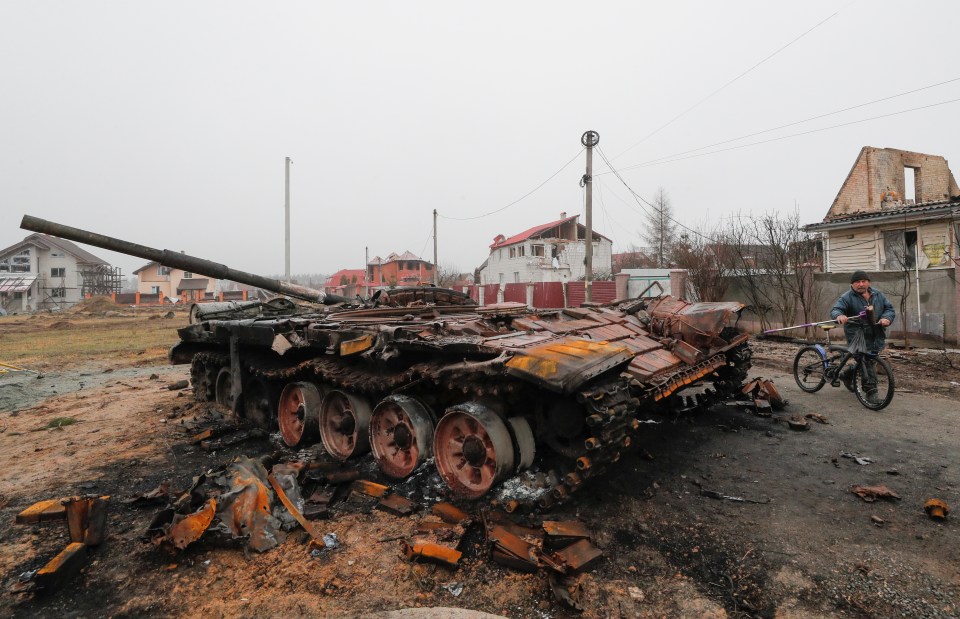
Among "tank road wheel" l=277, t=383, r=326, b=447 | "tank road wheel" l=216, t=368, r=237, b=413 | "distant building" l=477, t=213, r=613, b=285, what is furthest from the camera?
"distant building" l=477, t=213, r=613, b=285

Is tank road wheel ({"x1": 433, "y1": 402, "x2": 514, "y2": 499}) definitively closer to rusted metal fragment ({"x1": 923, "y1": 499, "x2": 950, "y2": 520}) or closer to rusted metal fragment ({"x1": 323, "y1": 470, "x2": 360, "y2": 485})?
rusted metal fragment ({"x1": 323, "y1": 470, "x2": 360, "y2": 485})

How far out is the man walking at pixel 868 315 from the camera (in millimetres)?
6909

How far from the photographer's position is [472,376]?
4.39 m

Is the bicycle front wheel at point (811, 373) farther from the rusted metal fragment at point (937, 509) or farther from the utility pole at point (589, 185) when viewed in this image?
the utility pole at point (589, 185)

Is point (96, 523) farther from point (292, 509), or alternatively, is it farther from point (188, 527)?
point (292, 509)

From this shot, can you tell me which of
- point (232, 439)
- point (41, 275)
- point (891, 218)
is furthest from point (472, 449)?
point (41, 275)

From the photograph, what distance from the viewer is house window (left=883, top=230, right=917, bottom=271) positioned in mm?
15539

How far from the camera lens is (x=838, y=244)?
17359 mm

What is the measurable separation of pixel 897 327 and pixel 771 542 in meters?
12.6

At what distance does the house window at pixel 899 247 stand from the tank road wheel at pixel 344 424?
55.5 ft

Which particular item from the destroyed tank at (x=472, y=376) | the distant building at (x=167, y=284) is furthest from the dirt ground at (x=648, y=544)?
the distant building at (x=167, y=284)

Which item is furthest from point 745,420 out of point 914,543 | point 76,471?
point 76,471

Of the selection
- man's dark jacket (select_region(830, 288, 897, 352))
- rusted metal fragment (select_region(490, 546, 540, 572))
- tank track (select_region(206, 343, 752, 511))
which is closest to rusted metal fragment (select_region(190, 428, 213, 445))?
tank track (select_region(206, 343, 752, 511))

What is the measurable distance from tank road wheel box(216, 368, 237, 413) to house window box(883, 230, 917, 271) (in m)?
18.0
